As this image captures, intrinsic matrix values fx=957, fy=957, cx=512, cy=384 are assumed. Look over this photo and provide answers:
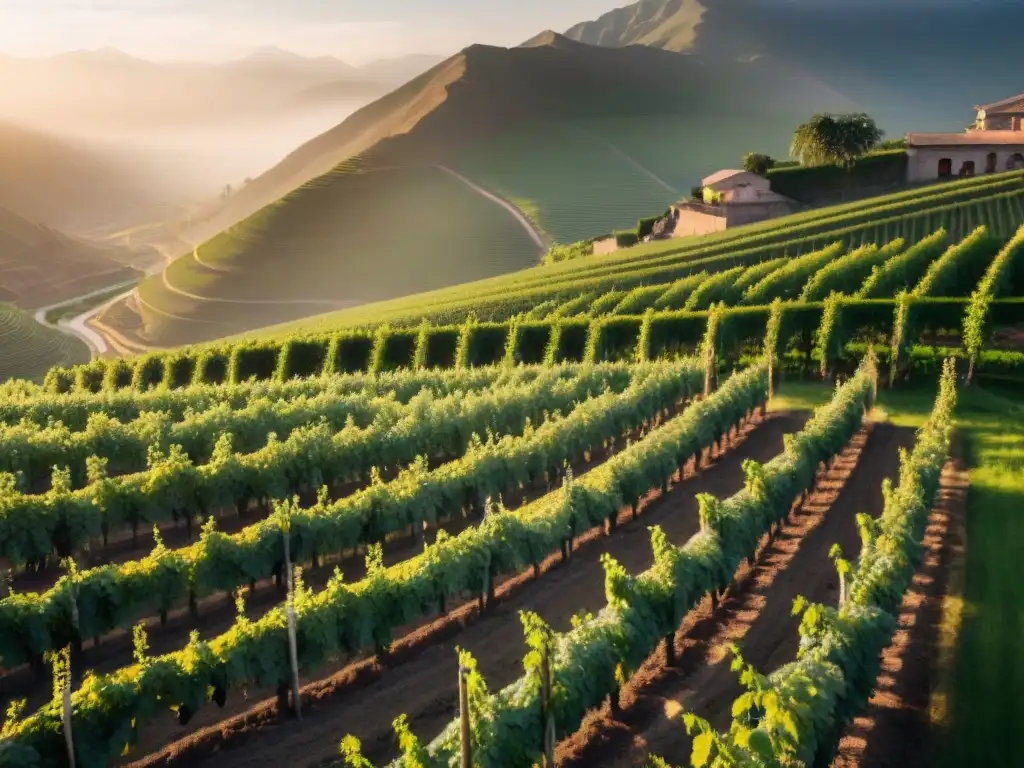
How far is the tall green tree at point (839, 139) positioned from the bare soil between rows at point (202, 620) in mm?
73330

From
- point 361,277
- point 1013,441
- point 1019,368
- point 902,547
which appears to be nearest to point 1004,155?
point 1019,368

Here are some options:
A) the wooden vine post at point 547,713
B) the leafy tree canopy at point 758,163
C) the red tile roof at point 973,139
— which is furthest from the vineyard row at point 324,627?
the leafy tree canopy at point 758,163

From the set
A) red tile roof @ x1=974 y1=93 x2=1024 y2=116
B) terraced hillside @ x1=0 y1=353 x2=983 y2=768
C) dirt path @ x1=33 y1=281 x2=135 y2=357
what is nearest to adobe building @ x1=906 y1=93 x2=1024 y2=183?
red tile roof @ x1=974 y1=93 x2=1024 y2=116

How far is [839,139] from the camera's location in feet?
290

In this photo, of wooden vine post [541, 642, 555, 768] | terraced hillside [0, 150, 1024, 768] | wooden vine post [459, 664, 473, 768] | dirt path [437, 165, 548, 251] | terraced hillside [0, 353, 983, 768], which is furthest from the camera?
dirt path [437, 165, 548, 251]

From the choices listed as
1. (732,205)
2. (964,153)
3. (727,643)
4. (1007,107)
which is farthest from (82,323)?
(727,643)

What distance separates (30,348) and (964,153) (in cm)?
10028

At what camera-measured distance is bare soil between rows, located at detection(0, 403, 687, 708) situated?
19.0m

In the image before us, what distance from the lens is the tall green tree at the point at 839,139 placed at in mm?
88125

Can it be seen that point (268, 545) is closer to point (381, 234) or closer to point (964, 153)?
point (964, 153)

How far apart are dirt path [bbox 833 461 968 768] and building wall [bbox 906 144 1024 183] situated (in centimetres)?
6930

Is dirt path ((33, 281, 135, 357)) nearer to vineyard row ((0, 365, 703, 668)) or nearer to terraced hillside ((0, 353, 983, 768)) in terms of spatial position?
terraced hillside ((0, 353, 983, 768))

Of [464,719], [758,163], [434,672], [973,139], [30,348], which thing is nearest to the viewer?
[464,719]

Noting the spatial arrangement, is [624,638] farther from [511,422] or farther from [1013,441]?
[1013,441]
